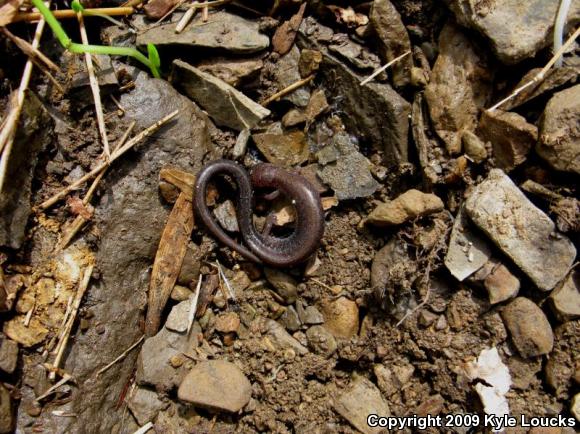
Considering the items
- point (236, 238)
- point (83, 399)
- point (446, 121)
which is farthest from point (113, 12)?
point (83, 399)

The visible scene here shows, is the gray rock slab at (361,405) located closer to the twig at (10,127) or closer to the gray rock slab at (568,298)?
the gray rock slab at (568,298)

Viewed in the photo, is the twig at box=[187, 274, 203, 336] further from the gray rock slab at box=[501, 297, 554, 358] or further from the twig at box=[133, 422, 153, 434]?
the gray rock slab at box=[501, 297, 554, 358]

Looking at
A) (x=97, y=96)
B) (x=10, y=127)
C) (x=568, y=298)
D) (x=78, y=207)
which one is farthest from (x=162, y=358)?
(x=568, y=298)

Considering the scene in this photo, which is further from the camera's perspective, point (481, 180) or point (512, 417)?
point (481, 180)

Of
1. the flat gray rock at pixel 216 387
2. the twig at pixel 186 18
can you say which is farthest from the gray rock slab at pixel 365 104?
the flat gray rock at pixel 216 387

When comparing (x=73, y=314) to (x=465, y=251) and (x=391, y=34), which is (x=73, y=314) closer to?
(x=465, y=251)

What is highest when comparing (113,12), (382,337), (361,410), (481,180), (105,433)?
(113,12)

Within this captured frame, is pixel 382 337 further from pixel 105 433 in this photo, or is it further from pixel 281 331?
pixel 105 433
